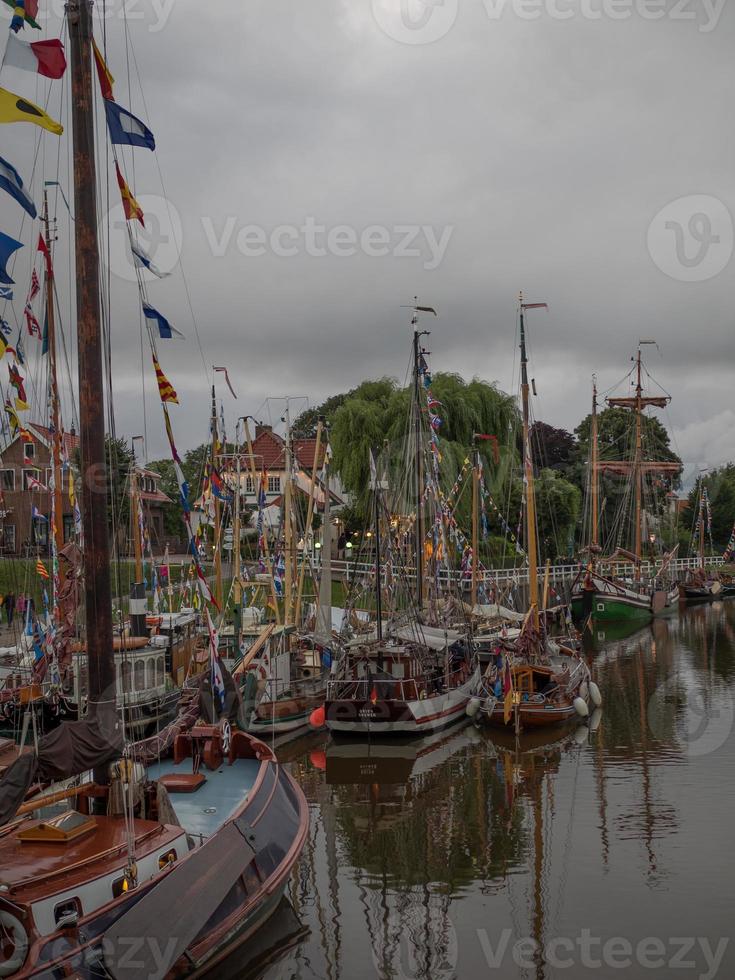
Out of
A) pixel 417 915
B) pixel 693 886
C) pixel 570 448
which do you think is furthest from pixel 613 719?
pixel 570 448

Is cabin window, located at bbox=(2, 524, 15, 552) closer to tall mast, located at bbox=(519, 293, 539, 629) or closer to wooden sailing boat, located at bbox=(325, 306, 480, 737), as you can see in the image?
wooden sailing boat, located at bbox=(325, 306, 480, 737)

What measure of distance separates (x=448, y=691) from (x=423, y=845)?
1012 cm

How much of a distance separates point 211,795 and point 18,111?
11.5 metres

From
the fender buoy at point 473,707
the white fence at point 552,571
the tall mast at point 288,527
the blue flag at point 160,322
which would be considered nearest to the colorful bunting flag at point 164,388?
the blue flag at point 160,322

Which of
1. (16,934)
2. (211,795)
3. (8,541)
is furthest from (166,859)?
(8,541)

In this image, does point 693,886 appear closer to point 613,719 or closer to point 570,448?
point 613,719

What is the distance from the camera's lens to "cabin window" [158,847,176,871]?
12.3m

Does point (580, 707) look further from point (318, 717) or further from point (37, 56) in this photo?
point (37, 56)

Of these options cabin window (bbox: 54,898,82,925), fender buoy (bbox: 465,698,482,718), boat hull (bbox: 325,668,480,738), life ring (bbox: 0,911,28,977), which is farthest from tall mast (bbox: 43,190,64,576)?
life ring (bbox: 0,911,28,977)

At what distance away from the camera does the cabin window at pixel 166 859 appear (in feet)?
40.4

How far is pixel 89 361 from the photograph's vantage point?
14.3 m

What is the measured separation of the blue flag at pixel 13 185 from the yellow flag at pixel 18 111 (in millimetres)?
1087

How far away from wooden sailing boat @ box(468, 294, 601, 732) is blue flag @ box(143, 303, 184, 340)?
17944 millimetres

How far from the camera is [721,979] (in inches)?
556
